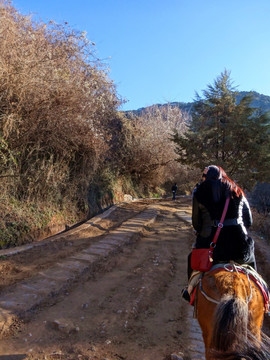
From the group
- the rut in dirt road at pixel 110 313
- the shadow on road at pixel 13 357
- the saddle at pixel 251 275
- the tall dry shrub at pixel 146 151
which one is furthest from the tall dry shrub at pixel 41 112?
the tall dry shrub at pixel 146 151

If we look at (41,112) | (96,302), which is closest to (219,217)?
(96,302)

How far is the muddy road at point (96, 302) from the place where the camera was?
11.2 feet

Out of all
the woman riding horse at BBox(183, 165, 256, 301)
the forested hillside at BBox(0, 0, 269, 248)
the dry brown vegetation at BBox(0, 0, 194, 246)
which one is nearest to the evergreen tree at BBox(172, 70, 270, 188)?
the forested hillside at BBox(0, 0, 269, 248)

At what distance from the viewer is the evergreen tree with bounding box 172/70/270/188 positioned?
14234 millimetres

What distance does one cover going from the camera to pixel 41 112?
8266 millimetres

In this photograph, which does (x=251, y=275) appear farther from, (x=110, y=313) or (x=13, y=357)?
(x=13, y=357)

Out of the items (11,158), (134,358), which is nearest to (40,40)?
(11,158)

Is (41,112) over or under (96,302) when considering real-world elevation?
over

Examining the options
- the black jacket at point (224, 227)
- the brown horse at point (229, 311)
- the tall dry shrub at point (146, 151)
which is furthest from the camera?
the tall dry shrub at point (146, 151)

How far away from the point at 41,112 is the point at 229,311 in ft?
25.5

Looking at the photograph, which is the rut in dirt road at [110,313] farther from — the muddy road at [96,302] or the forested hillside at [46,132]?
the forested hillside at [46,132]

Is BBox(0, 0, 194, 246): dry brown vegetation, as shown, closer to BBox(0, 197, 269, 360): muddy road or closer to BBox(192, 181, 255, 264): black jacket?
BBox(0, 197, 269, 360): muddy road

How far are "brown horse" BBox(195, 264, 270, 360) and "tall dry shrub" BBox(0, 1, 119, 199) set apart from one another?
22.1ft

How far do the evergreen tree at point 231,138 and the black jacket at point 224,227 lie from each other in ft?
39.4
